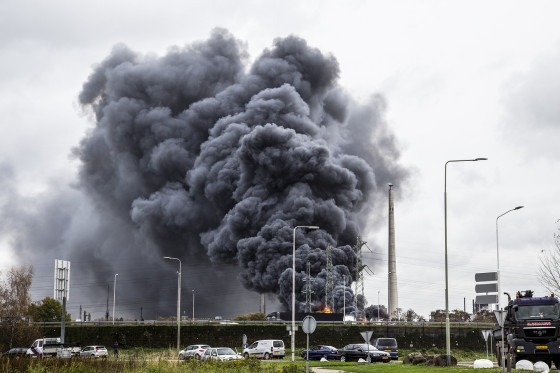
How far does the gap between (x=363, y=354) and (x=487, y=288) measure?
20.5 m

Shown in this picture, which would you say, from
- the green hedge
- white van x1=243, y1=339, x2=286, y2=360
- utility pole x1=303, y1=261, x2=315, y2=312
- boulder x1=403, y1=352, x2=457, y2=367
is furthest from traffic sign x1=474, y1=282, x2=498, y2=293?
utility pole x1=303, y1=261, x2=315, y2=312

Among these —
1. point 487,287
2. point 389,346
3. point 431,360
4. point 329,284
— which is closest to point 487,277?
point 487,287

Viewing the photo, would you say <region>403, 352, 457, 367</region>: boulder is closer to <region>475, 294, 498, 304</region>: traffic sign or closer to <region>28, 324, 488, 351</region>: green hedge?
<region>475, 294, 498, 304</region>: traffic sign

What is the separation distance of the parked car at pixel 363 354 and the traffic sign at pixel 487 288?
1626 centimetres

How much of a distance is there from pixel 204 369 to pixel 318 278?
71891mm

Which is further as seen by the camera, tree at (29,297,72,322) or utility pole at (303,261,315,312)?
tree at (29,297,72,322)

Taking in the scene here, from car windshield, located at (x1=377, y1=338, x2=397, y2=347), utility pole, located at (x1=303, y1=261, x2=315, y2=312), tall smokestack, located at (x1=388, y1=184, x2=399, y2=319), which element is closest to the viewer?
car windshield, located at (x1=377, y1=338, x2=397, y2=347)

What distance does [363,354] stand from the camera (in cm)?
5216

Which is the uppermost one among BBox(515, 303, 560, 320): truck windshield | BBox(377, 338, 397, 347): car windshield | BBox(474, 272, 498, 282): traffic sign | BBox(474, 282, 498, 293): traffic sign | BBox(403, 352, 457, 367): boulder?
BBox(474, 272, 498, 282): traffic sign

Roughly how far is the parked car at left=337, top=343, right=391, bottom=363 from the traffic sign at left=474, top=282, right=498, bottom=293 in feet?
53.3

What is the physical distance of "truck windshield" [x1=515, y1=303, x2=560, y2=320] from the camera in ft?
109

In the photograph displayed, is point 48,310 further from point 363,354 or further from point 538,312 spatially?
point 538,312

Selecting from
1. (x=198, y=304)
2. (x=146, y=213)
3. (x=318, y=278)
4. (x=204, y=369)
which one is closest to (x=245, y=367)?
(x=204, y=369)

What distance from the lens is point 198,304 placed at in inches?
5620
